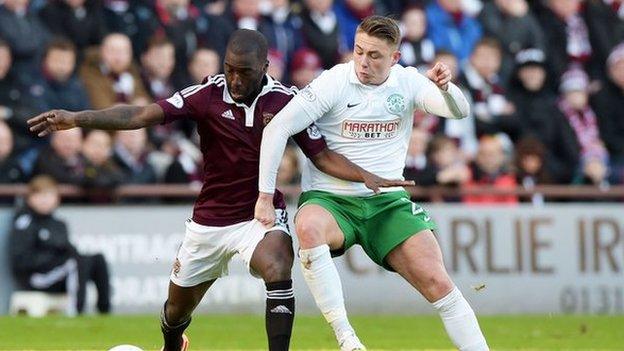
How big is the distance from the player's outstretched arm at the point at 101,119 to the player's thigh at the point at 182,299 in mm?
1310

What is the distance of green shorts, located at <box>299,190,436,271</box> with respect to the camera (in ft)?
35.7

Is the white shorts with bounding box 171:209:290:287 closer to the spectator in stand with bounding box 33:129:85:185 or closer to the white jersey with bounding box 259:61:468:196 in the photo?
the white jersey with bounding box 259:61:468:196

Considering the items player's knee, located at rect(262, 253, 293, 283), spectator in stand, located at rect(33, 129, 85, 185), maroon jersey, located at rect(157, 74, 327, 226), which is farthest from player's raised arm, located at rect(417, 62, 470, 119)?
spectator in stand, located at rect(33, 129, 85, 185)

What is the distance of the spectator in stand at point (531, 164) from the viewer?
64.7ft

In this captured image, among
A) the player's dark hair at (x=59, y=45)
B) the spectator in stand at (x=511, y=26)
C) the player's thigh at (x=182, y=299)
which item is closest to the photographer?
the player's thigh at (x=182, y=299)

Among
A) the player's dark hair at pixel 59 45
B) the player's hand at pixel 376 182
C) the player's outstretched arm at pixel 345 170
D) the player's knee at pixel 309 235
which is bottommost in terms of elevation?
the player's knee at pixel 309 235

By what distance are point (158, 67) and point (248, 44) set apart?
8.66m

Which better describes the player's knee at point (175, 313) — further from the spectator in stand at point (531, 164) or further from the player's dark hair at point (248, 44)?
the spectator in stand at point (531, 164)

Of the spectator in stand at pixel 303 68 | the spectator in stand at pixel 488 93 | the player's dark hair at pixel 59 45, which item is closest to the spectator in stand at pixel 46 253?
the player's dark hair at pixel 59 45

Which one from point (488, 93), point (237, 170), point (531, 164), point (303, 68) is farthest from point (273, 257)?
point (488, 93)

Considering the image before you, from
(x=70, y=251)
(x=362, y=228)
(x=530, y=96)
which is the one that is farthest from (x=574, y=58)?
(x=362, y=228)

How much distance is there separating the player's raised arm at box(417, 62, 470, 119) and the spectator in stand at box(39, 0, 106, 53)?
28.7ft

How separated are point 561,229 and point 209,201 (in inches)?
372

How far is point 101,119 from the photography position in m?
10.4
